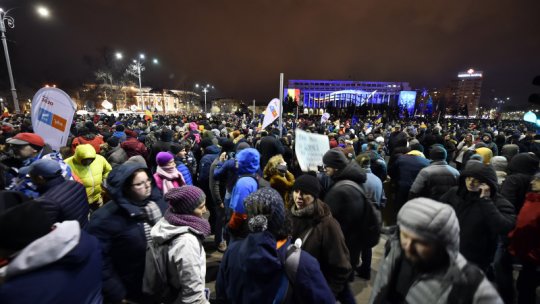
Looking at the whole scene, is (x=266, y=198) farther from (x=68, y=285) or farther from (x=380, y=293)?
(x=68, y=285)

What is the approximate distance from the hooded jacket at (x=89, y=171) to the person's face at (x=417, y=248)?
452cm

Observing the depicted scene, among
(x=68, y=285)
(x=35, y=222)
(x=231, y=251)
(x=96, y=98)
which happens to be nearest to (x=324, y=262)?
(x=231, y=251)

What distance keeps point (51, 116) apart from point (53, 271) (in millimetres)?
4858

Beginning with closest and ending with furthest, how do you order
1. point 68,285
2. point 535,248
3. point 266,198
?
1. point 68,285
2. point 266,198
3. point 535,248

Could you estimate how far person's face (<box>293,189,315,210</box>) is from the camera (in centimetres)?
265

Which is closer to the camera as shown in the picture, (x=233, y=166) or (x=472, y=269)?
(x=472, y=269)

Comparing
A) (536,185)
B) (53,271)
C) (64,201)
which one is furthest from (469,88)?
(53,271)

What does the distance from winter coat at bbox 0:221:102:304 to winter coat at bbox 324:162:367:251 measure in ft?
7.71

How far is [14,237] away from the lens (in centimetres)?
145

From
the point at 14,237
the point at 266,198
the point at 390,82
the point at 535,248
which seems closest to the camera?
the point at 14,237

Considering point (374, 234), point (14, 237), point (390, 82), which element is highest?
point (390, 82)

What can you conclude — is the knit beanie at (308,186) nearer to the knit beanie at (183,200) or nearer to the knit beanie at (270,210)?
the knit beanie at (270,210)

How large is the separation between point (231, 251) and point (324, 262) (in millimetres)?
1006

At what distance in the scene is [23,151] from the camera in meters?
4.03
